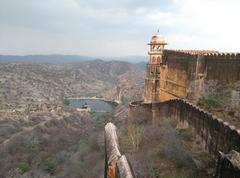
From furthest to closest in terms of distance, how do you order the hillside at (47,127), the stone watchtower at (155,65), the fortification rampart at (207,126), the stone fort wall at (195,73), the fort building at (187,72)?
the hillside at (47,127) → the stone watchtower at (155,65) → the fort building at (187,72) → the stone fort wall at (195,73) → the fortification rampart at (207,126)

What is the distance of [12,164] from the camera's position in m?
35.1

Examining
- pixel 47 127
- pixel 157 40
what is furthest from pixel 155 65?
pixel 47 127

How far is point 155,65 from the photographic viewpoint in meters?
23.5

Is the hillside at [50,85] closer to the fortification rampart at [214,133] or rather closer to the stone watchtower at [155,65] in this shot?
the stone watchtower at [155,65]

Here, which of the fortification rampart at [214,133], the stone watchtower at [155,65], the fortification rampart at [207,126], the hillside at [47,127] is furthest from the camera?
the hillside at [47,127]

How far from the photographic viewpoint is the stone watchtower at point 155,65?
23.4m

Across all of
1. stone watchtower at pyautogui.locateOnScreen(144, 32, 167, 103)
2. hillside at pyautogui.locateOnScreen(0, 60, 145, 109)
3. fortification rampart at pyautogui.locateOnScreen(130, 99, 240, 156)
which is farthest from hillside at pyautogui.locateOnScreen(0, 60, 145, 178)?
stone watchtower at pyautogui.locateOnScreen(144, 32, 167, 103)

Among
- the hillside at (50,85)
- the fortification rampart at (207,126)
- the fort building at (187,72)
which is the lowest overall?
the hillside at (50,85)

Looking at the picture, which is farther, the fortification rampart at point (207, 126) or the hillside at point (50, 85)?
the hillside at point (50, 85)

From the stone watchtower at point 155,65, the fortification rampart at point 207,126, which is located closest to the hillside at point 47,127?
the fortification rampart at point 207,126

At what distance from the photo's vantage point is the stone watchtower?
922 inches

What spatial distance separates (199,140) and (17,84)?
95.7 meters

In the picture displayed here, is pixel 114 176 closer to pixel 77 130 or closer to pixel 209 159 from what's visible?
pixel 209 159

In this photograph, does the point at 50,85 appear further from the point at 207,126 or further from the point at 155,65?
the point at 207,126
